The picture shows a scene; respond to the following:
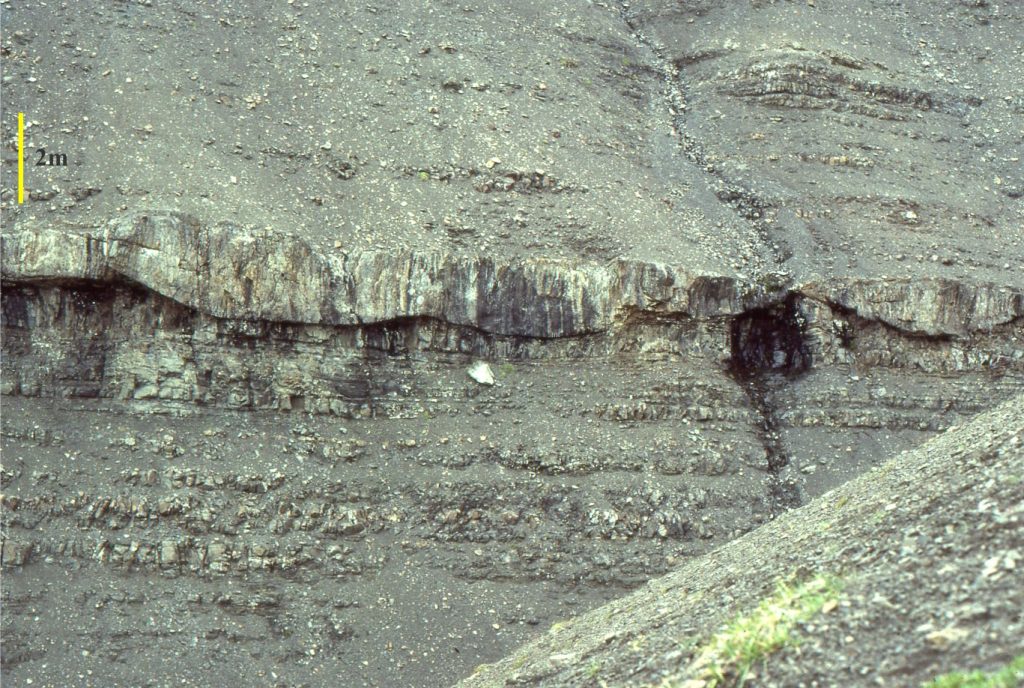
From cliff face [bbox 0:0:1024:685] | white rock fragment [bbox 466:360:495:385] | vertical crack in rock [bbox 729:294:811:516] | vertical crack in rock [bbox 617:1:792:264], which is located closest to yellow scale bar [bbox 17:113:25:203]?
cliff face [bbox 0:0:1024:685]

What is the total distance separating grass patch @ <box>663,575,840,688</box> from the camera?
7688mm

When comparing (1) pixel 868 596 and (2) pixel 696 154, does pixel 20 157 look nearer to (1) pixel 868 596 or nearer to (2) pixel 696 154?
(2) pixel 696 154

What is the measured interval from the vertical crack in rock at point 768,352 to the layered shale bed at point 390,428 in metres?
0.10

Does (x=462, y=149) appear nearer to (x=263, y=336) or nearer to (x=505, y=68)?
(x=505, y=68)

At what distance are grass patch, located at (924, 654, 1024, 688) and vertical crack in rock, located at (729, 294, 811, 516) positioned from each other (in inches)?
627

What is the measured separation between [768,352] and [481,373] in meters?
6.67

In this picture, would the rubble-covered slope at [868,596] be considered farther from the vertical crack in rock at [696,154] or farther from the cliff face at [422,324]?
the vertical crack in rock at [696,154]

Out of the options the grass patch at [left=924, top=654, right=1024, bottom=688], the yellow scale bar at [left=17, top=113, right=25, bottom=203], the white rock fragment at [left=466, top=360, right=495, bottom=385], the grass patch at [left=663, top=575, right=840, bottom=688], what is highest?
the yellow scale bar at [left=17, top=113, right=25, bottom=203]

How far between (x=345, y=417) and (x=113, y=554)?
476cm

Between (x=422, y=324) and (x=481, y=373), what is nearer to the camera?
(x=422, y=324)

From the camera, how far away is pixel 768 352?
23.1 metres

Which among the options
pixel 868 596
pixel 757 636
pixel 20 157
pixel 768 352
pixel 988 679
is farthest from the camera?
pixel 768 352

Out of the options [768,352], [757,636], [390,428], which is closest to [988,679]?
[757,636]

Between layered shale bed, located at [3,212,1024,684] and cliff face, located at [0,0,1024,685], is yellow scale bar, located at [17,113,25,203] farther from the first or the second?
layered shale bed, located at [3,212,1024,684]
